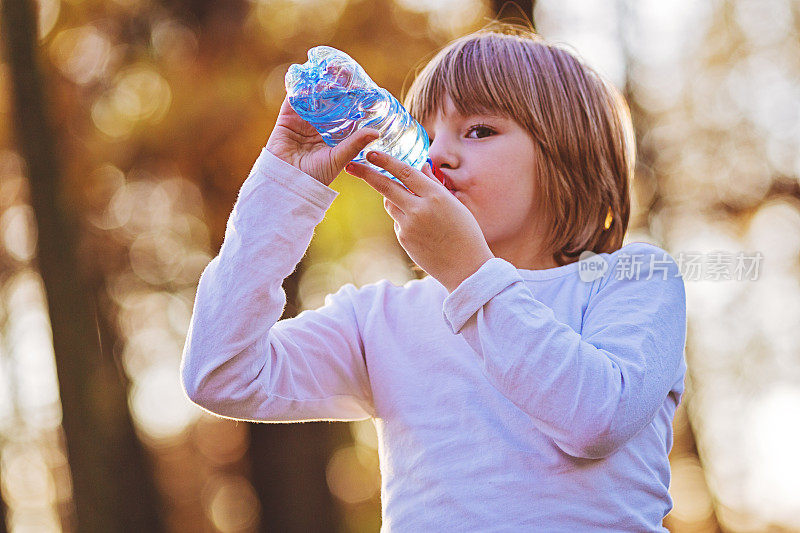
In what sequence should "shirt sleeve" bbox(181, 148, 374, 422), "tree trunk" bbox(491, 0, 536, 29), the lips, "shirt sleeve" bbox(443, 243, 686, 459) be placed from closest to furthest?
"shirt sleeve" bbox(443, 243, 686, 459) < "shirt sleeve" bbox(181, 148, 374, 422) < the lips < "tree trunk" bbox(491, 0, 536, 29)

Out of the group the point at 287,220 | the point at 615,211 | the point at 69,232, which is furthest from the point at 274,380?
the point at 69,232

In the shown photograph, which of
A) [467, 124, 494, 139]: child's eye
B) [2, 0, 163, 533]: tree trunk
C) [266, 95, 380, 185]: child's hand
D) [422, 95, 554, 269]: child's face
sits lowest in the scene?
[2, 0, 163, 533]: tree trunk

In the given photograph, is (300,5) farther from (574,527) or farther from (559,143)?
(574,527)

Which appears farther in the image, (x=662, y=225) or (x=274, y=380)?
(x=662, y=225)

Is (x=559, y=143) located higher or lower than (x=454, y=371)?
higher

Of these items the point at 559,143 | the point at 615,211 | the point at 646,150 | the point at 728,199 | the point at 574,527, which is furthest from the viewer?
the point at 646,150

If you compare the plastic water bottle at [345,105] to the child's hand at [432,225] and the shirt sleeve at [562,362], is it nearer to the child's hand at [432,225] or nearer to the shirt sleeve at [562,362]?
the child's hand at [432,225]

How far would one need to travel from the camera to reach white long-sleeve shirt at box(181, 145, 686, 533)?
123 cm

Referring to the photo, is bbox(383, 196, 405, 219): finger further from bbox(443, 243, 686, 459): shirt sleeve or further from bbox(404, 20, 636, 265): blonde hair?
bbox(404, 20, 636, 265): blonde hair

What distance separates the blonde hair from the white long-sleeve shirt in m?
0.18

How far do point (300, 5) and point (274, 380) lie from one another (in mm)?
5272

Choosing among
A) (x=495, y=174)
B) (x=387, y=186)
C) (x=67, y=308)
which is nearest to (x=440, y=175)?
(x=495, y=174)

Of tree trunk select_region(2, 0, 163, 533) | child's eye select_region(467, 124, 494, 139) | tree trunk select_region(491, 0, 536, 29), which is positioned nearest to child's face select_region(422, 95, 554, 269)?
child's eye select_region(467, 124, 494, 139)

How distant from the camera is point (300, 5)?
6.21 metres
